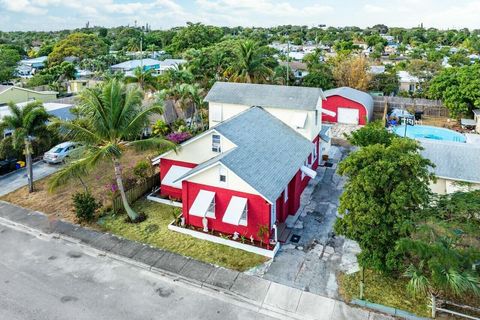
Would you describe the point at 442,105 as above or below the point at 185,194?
above

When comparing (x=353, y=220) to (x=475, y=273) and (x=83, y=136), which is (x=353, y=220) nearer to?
(x=475, y=273)

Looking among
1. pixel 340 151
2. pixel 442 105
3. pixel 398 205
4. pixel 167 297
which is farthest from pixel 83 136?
pixel 442 105

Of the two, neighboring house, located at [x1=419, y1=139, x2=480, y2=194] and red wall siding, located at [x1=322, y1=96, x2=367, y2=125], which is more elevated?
red wall siding, located at [x1=322, y1=96, x2=367, y2=125]

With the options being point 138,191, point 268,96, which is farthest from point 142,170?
point 268,96

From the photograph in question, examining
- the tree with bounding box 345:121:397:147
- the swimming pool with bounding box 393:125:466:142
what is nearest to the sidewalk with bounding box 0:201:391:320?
the tree with bounding box 345:121:397:147

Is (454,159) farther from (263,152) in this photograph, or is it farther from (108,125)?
(108,125)

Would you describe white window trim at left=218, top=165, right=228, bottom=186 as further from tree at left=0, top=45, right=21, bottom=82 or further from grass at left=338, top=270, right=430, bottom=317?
tree at left=0, top=45, right=21, bottom=82
